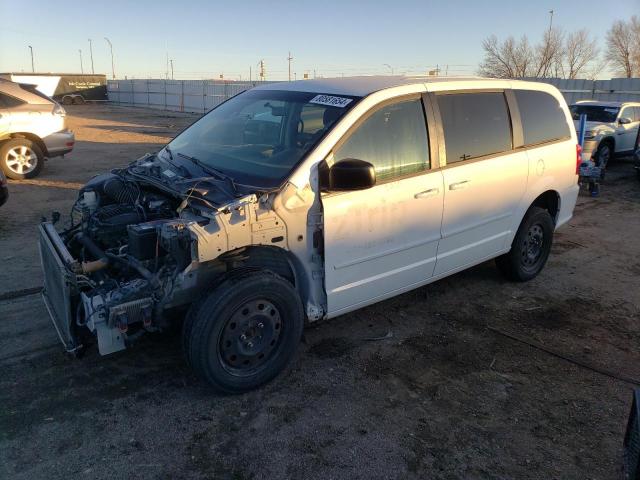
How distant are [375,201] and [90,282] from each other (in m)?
1.92

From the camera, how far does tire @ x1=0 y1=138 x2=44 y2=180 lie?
9648 mm

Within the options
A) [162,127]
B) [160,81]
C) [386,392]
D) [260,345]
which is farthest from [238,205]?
[160,81]

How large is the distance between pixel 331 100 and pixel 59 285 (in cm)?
222

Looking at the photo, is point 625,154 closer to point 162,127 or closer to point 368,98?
point 368,98

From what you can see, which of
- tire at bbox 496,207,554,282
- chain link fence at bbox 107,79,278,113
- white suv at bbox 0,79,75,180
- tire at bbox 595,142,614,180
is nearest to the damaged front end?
tire at bbox 496,207,554,282

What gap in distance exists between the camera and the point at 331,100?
3.78 metres

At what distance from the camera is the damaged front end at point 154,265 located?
3029 millimetres

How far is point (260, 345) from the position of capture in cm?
336

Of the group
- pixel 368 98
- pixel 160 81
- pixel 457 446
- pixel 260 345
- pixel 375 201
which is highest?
pixel 160 81

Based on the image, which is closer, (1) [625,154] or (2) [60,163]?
(2) [60,163]

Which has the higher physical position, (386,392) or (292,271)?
(292,271)

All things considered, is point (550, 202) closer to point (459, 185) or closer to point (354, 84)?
point (459, 185)

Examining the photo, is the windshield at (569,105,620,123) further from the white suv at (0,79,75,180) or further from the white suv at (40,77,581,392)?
the white suv at (0,79,75,180)

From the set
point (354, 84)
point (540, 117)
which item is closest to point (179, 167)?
point (354, 84)
